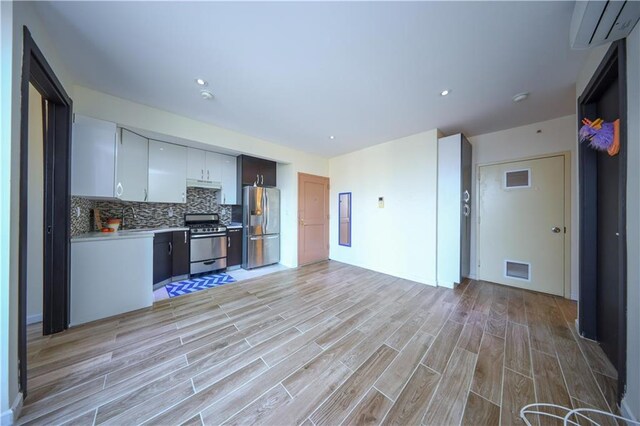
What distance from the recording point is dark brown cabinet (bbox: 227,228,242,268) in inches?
153

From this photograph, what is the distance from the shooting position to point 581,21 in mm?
1189

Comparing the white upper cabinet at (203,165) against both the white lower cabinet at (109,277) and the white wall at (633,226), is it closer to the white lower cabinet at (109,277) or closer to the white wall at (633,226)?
the white lower cabinet at (109,277)

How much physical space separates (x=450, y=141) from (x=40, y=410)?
15.2 ft

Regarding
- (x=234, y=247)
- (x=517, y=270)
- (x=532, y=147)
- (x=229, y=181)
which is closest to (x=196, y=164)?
(x=229, y=181)

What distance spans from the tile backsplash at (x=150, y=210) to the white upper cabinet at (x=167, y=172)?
0.45 meters

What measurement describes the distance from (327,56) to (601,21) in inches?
65.2

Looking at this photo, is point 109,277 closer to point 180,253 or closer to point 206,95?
point 180,253

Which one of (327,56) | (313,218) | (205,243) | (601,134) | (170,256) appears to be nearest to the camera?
(601,134)

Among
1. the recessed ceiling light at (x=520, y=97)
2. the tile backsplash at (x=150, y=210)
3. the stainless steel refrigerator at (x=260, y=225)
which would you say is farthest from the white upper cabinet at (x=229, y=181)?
the recessed ceiling light at (x=520, y=97)

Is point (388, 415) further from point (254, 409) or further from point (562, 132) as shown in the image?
point (562, 132)

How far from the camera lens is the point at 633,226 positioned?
1.14 metres

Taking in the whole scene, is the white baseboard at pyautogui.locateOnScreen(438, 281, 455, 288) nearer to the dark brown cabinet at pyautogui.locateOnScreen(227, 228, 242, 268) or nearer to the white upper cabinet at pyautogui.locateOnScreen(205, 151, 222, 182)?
the dark brown cabinet at pyautogui.locateOnScreen(227, 228, 242, 268)

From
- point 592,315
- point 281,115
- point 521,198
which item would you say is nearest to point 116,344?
point 281,115

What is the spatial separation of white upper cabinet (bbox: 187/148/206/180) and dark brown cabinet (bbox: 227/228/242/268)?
3.67 feet
